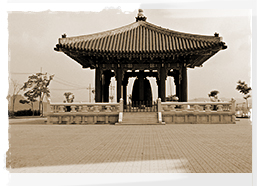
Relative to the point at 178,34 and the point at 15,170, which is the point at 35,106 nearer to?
the point at 178,34

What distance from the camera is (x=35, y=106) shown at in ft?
142

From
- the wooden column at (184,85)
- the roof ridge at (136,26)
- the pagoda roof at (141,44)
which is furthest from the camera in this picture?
the wooden column at (184,85)

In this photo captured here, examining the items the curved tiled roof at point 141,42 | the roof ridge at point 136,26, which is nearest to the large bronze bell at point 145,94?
the curved tiled roof at point 141,42

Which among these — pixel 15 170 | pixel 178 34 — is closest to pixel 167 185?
pixel 15 170

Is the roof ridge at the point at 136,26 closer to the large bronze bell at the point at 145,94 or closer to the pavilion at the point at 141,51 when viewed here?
the pavilion at the point at 141,51

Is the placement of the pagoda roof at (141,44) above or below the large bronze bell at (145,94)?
above

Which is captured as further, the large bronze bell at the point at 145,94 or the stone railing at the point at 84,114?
the large bronze bell at the point at 145,94

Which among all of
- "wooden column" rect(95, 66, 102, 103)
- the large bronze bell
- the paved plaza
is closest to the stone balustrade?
"wooden column" rect(95, 66, 102, 103)

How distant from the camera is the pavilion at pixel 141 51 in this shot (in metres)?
21.1

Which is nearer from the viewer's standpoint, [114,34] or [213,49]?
[213,49]

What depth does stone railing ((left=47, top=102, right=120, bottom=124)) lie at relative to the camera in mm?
20109

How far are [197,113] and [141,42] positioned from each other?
683 centimetres

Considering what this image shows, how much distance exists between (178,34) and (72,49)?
8.09 m

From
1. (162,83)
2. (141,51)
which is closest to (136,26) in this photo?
(141,51)
